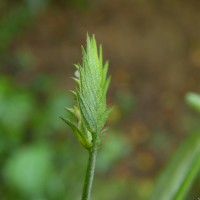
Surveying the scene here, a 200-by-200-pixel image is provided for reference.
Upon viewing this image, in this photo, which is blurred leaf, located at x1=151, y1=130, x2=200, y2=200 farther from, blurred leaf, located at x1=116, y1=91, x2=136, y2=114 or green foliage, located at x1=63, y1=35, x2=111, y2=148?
blurred leaf, located at x1=116, y1=91, x2=136, y2=114

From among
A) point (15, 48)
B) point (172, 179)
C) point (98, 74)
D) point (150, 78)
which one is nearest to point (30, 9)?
point (15, 48)

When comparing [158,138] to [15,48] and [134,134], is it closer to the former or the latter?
[134,134]

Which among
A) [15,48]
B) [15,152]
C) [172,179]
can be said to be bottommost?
[15,152]

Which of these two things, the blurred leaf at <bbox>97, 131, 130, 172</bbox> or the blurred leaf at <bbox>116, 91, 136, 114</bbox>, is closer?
the blurred leaf at <bbox>97, 131, 130, 172</bbox>

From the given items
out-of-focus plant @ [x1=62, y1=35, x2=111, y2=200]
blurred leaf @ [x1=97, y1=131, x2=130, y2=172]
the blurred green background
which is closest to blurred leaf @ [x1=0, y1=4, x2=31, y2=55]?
the blurred green background

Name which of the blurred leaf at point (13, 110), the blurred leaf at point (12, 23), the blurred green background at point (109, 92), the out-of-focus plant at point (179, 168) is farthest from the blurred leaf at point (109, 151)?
the out-of-focus plant at point (179, 168)

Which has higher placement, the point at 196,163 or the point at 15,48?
the point at 196,163

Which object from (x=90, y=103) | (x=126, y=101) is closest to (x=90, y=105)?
(x=90, y=103)
